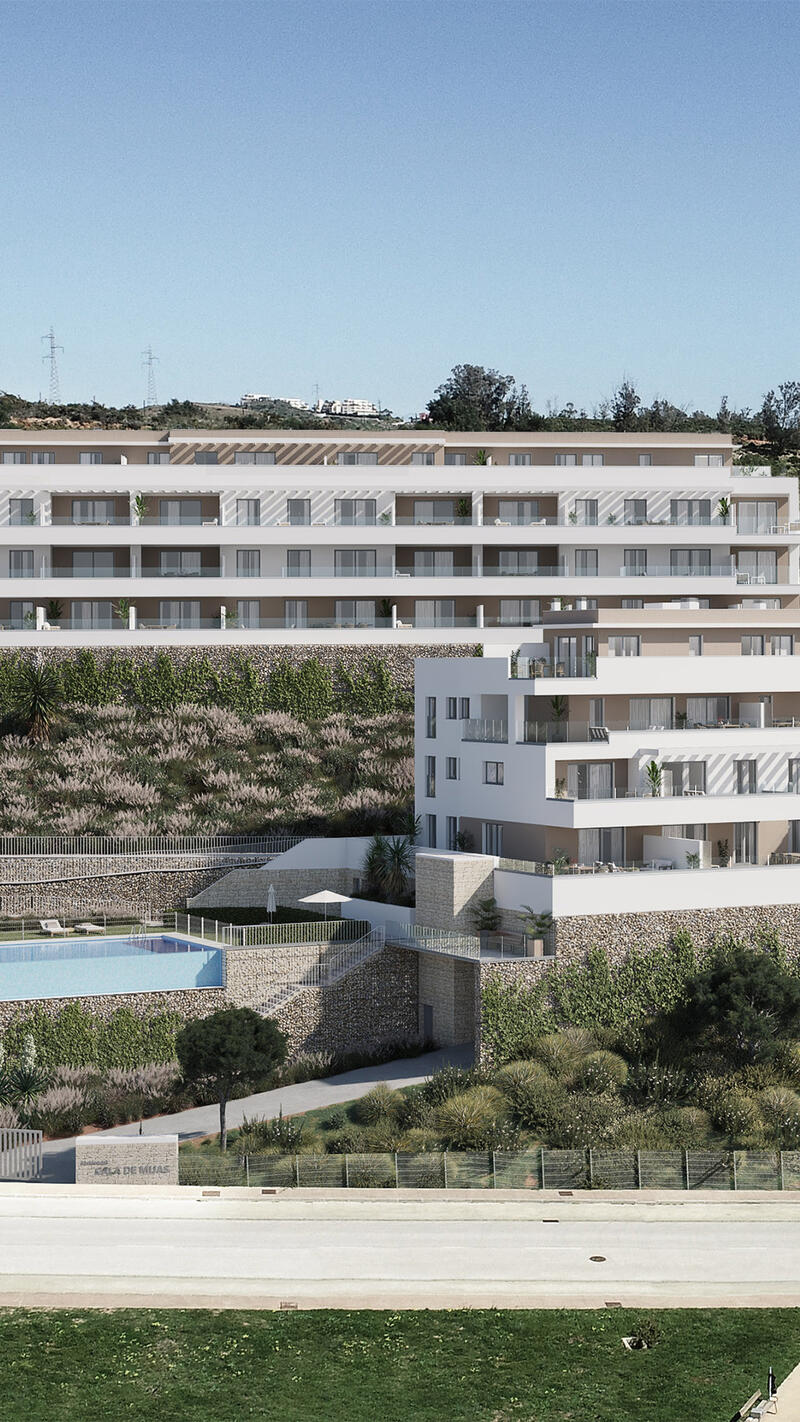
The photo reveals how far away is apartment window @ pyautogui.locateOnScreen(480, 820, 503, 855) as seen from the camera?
165 feet

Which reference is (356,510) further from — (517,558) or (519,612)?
(519,612)

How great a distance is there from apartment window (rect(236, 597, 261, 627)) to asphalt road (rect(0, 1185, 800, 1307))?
1571 inches

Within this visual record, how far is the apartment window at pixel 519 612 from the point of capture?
74.1 m

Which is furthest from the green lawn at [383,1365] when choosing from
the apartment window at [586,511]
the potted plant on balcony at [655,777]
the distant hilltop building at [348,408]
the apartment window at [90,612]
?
the distant hilltop building at [348,408]

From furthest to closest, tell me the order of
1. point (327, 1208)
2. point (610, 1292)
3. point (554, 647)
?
1. point (554, 647)
2. point (327, 1208)
3. point (610, 1292)

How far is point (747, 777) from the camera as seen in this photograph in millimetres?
51344

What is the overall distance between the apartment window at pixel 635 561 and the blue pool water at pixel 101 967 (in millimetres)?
35695

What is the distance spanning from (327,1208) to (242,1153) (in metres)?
5.10

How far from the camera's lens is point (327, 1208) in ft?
109

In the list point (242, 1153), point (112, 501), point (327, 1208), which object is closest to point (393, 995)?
point (242, 1153)

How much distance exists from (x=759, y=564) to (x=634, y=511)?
622cm

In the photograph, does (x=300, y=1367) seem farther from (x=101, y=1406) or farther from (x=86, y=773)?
(x=86, y=773)

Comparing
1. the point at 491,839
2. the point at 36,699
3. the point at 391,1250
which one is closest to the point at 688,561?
the point at 36,699

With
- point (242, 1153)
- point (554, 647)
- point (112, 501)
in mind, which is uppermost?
point (112, 501)
